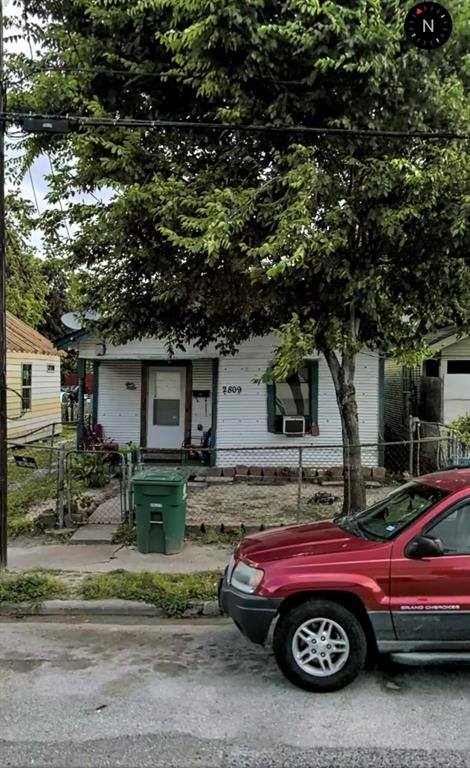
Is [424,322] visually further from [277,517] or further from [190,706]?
[190,706]

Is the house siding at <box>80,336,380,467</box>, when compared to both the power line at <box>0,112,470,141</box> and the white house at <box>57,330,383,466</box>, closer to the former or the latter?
the white house at <box>57,330,383,466</box>

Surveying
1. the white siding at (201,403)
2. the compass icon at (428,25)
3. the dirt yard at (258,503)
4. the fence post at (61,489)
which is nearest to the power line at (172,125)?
the compass icon at (428,25)

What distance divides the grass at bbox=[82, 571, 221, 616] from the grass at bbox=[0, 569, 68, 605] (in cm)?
29

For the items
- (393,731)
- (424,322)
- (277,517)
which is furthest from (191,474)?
(393,731)

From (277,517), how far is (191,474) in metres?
3.72

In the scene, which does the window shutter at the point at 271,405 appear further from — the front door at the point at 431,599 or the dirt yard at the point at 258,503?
the front door at the point at 431,599

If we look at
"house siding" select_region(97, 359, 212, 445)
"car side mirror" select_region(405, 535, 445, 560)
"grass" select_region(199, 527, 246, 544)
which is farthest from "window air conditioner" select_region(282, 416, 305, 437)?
"car side mirror" select_region(405, 535, 445, 560)

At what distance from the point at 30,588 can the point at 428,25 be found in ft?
23.8

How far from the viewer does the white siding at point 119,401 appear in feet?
45.7

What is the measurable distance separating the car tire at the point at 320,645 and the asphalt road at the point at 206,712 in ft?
0.43

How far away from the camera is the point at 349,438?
852 cm

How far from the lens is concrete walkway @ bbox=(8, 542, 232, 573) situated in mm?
7176

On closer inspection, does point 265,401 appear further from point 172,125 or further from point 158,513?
point 172,125

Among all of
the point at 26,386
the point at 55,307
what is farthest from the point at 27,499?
the point at 55,307
